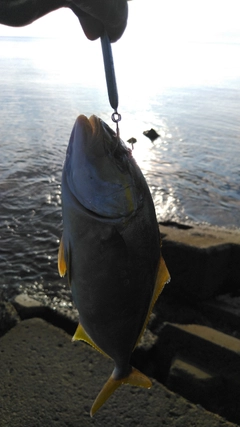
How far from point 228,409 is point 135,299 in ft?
8.94

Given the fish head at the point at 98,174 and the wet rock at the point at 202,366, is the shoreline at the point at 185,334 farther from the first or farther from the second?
the fish head at the point at 98,174

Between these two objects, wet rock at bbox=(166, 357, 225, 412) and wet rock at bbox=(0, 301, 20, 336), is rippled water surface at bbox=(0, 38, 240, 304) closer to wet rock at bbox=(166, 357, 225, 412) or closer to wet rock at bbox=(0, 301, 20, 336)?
wet rock at bbox=(0, 301, 20, 336)

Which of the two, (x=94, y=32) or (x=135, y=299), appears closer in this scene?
(x=135, y=299)

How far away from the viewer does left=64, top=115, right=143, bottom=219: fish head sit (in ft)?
6.61

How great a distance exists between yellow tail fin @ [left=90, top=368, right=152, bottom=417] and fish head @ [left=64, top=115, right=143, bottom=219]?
1.18 m

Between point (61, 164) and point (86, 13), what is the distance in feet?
39.3

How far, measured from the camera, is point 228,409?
407 cm

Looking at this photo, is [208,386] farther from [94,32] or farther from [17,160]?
[17,160]

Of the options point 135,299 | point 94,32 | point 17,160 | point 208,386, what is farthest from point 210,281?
point 17,160

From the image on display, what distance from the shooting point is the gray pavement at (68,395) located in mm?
3574

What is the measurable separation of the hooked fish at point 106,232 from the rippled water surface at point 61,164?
4100mm

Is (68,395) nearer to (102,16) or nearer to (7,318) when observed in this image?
(7,318)

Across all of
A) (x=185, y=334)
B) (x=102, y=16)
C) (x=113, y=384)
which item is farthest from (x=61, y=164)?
(x=113, y=384)

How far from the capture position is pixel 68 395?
3824 mm
